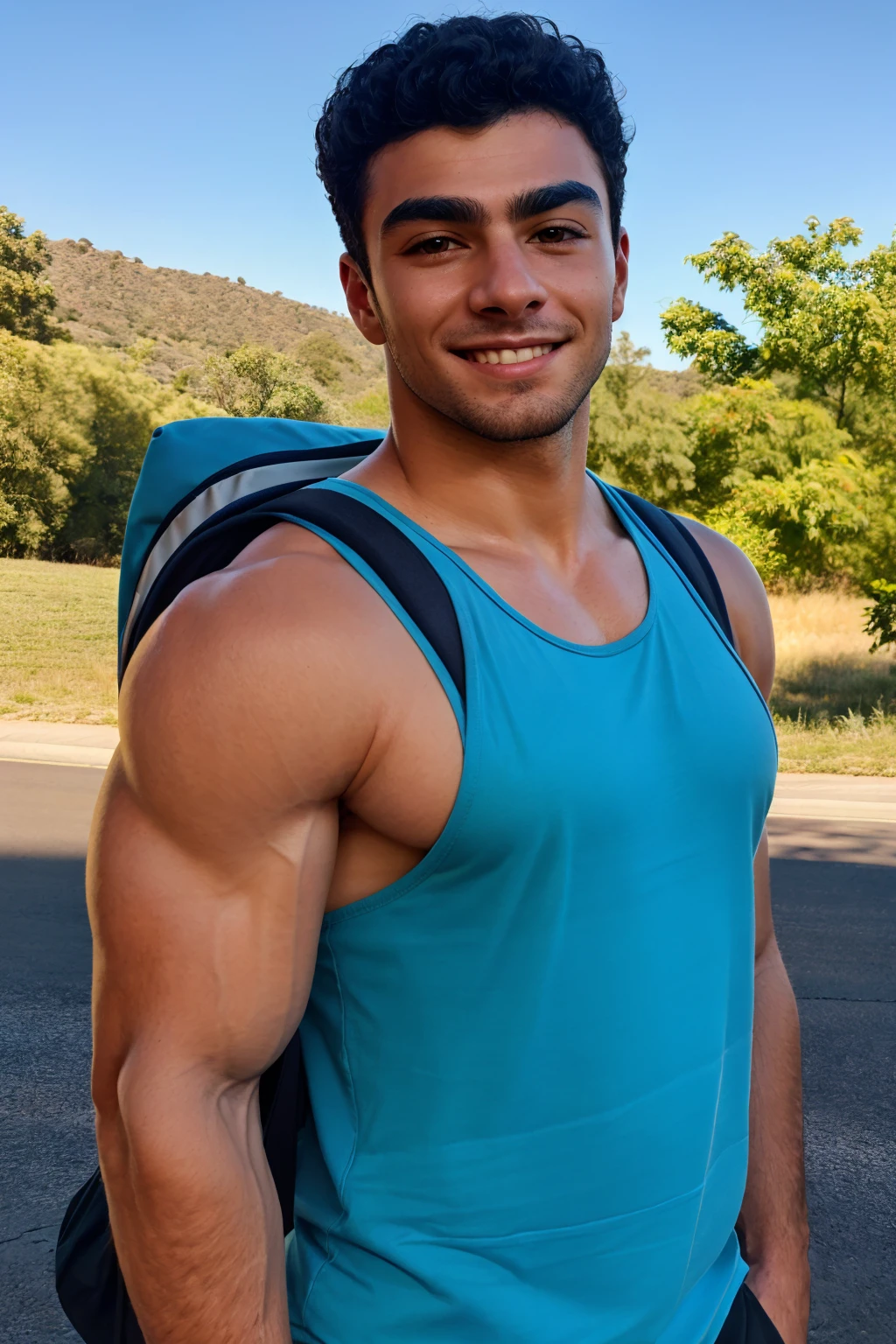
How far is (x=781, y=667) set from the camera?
16.9 meters

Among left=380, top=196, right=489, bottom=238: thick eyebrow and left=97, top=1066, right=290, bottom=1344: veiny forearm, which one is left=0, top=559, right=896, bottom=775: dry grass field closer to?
left=380, top=196, right=489, bottom=238: thick eyebrow

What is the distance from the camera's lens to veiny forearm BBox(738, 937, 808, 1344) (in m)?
1.52

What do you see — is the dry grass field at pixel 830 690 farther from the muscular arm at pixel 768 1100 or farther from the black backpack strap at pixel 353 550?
the black backpack strap at pixel 353 550

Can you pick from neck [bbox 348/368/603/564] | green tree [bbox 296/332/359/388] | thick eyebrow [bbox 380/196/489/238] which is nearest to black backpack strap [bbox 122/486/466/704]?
neck [bbox 348/368/603/564]

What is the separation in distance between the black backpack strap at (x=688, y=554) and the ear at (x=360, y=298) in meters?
0.38

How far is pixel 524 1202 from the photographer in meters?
1.15

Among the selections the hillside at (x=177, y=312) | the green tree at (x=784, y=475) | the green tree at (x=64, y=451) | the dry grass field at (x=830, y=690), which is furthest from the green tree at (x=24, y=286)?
the hillside at (x=177, y=312)

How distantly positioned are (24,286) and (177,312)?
45.2m

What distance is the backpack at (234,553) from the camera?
1.16m

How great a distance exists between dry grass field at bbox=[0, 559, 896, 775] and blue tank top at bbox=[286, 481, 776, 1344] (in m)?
10.1

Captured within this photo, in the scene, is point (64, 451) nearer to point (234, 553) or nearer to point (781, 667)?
point (781, 667)

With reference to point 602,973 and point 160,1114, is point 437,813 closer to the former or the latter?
point 602,973

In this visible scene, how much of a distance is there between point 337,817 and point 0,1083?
3929 mm

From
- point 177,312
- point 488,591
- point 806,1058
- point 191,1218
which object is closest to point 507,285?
point 488,591
